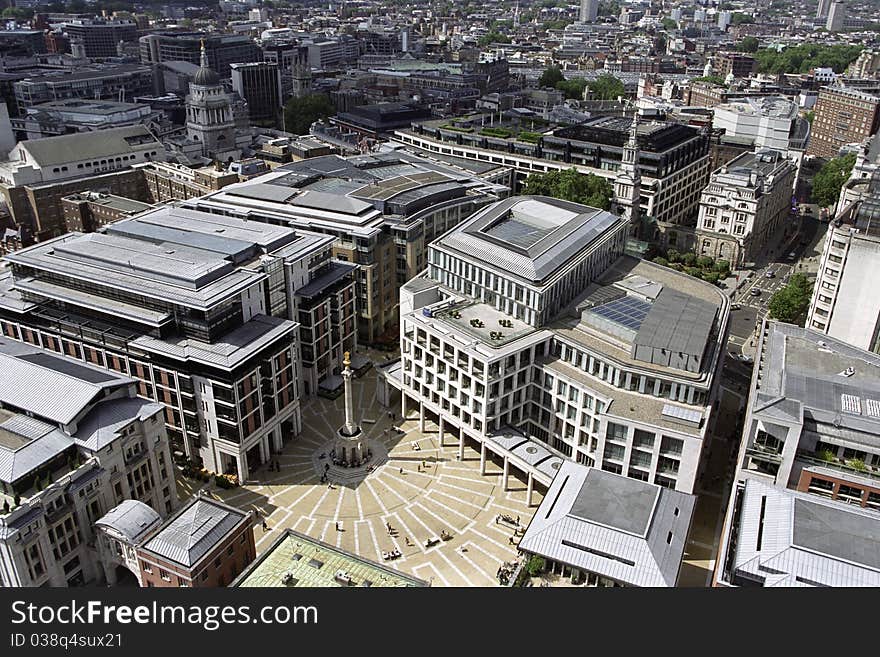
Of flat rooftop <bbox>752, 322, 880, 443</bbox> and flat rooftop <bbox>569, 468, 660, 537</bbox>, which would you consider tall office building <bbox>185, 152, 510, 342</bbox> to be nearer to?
flat rooftop <bbox>569, 468, 660, 537</bbox>

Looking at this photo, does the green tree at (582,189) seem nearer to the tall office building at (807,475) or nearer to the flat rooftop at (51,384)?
the tall office building at (807,475)

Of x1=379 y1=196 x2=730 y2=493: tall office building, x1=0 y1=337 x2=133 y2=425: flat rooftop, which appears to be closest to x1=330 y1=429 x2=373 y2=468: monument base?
x1=379 y1=196 x2=730 y2=493: tall office building

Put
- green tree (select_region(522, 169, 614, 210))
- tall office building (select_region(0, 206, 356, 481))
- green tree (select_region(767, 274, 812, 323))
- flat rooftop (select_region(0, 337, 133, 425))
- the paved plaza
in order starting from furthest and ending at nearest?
1. green tree (select_region(522, 169, 614, 210))
2. green tree (select_region(767, 274, 812, 323))
3. tall office building (select_region(0, 206, 356, 481))
4. the paved plaza
5. flat rooftop (select_region(0, 337, 133, 425))

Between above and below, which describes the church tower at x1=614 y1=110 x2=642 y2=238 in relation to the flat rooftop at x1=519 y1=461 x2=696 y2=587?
above

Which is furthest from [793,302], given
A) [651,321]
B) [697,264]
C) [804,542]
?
[804,542]

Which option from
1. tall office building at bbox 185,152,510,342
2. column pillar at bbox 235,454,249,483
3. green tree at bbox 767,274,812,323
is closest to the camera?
column pillar at bbox 235,454,249,483

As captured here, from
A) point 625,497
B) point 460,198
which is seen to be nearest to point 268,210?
point 460,198

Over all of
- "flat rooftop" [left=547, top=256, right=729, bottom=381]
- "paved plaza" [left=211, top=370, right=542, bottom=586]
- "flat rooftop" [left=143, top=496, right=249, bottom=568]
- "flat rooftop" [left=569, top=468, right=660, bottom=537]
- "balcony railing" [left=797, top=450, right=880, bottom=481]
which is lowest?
"paved plaza" [left=211, top=370, right=542, bottom=586]

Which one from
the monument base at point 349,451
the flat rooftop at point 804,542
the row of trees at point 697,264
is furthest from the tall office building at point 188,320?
the row of trees at point 697,264
